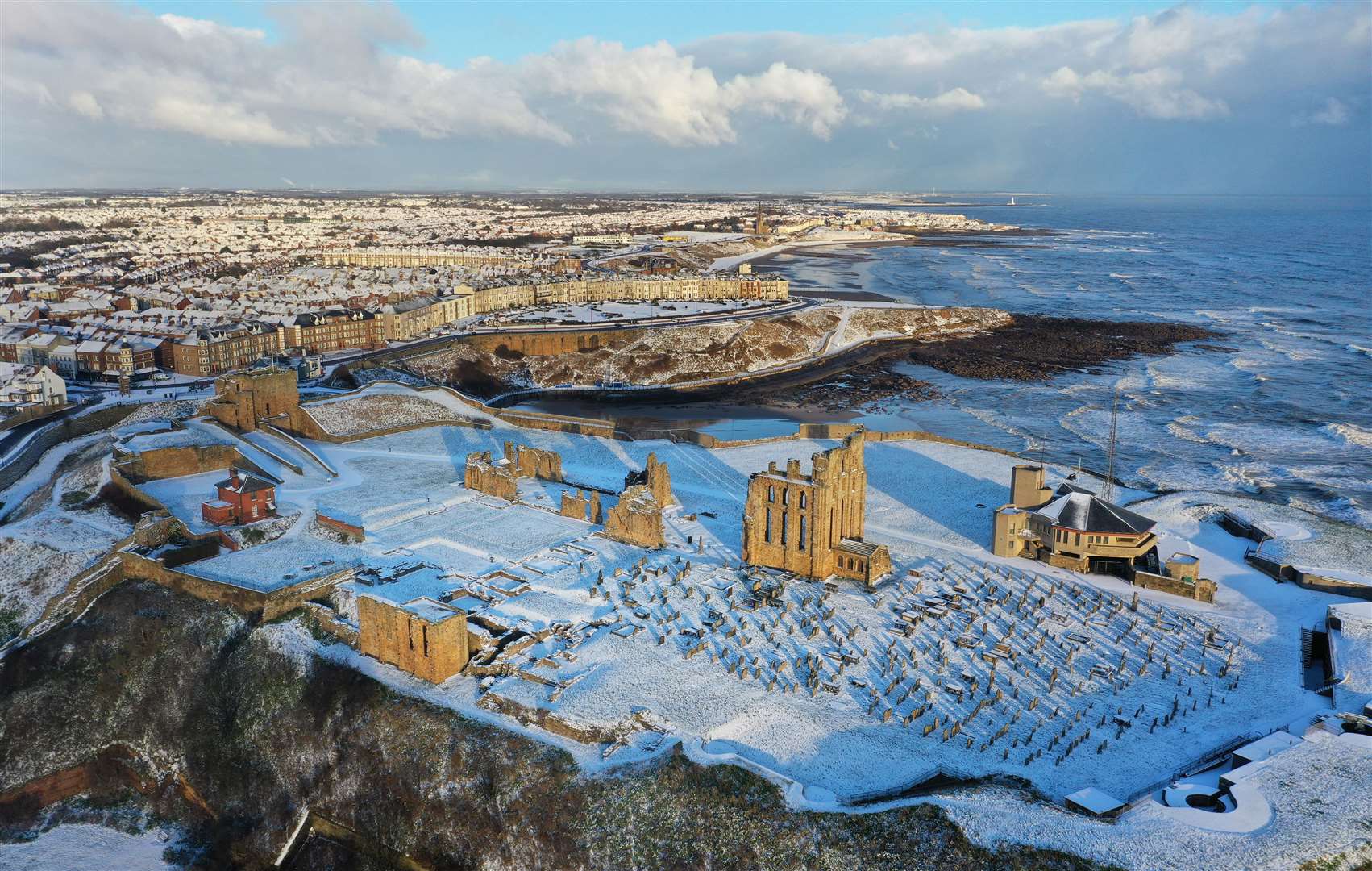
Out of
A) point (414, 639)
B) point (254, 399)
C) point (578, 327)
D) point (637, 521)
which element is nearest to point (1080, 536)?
point (637, 521)

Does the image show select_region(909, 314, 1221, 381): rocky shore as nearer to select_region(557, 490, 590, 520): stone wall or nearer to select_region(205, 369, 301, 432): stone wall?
select_region(557, 490, 590, 520): stone wall

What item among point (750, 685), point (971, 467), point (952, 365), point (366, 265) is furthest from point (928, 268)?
point (750, 685)

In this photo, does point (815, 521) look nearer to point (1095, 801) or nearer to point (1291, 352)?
point (1095, 801)

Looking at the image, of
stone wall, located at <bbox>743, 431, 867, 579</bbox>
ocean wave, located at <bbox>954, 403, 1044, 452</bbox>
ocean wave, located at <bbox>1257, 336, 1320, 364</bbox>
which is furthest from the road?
ocean wave, located at <bbox>1257, 336, 1320, 364</bbox>

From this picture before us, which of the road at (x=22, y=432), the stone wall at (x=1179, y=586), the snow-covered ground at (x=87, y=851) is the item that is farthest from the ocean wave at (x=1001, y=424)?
the road at (x=22, y=432)

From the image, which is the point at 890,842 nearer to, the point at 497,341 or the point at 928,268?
the point at 497,341

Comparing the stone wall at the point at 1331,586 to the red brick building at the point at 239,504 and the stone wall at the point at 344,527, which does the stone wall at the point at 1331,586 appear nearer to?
the stone wall at the point at 344,527

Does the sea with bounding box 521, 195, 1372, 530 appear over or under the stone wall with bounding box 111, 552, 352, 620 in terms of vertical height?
under
